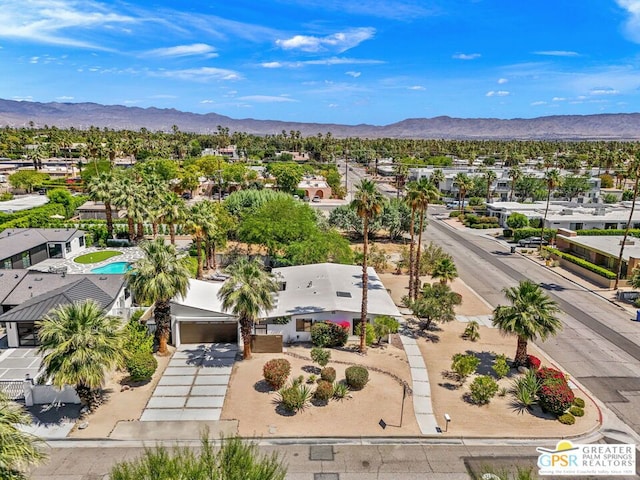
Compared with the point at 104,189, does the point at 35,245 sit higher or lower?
lower

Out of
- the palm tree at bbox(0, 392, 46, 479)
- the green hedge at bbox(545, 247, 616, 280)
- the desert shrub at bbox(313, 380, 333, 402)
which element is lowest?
the desert shrub at bbox(313, 380, 333, 402)

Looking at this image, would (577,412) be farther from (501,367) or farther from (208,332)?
(208,332)

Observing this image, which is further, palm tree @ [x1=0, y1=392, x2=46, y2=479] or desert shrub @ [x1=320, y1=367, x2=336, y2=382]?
desert shrub @ [x1=320, y1=367, x2=336, y2=382]

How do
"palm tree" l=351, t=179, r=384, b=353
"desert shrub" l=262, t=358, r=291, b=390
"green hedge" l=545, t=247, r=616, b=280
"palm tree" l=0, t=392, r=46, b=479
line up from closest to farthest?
"palm tree" l=0, t=392, r=46, b=479 → "desert shrub" l=262, t=358, r=291, b=390 → "palm tree" l=351, t=179, r=384, b=353 → "green hedge" l=545, t=247, r=616, b=280

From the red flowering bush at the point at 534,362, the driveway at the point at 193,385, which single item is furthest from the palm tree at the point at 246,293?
the red flowering bush at the point at 534,362

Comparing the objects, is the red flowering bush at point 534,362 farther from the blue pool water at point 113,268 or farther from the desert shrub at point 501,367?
the blue pool water at point 113,268

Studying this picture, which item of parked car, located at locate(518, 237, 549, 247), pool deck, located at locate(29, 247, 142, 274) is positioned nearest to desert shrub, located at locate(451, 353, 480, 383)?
pool deck, located at locate(29, 247, 142, 274)

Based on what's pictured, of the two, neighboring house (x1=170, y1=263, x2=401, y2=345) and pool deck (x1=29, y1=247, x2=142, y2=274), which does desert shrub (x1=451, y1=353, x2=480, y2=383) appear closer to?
neighboring house (x1=170, y1=263, x2=401, y2=345)

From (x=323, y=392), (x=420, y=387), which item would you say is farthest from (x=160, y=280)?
(x=420, y=387)
